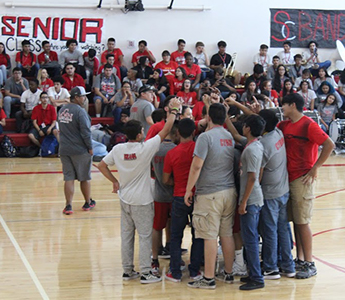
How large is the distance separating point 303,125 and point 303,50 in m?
14.3

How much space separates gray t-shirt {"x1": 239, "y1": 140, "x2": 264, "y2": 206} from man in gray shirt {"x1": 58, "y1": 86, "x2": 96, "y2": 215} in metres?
3.49

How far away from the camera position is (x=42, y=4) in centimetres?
1786

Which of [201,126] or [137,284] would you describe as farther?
[201,126]

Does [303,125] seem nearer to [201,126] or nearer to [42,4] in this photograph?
[201,126]

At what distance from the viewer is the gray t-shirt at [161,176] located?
20.7ft

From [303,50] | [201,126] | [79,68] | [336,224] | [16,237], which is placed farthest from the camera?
[303,50]

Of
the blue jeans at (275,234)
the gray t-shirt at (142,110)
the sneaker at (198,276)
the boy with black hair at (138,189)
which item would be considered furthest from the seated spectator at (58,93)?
the blue jeans at (275,234)

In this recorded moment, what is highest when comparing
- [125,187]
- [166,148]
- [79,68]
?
[79,68]

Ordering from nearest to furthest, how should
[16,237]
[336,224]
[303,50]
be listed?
1. [16,237]
2. [336,224]
3. [303,50]

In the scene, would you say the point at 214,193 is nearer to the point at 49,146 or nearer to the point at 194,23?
the point at 49,146

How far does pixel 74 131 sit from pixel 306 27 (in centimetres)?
1304

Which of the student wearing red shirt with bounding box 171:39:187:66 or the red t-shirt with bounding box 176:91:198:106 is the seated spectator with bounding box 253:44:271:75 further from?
the red t-shirt with bounding box 176:91:198:106

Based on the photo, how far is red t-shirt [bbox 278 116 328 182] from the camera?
6.12 metres

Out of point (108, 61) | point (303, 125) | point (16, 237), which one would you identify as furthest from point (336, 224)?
point (108, 61)
